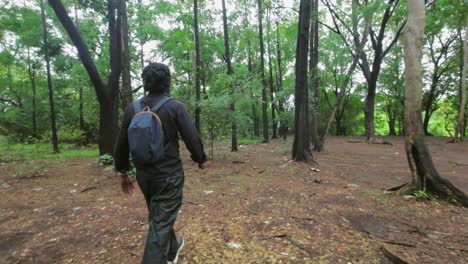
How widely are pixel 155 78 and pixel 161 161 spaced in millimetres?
723

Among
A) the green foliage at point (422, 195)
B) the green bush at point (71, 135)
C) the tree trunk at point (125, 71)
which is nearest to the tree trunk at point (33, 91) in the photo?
the green bush at point (71, 135)

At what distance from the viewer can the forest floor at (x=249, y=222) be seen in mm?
2725

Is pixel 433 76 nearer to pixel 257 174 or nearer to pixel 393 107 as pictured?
pixel 393 107

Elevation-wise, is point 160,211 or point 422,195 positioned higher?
point 160,211

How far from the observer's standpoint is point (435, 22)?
15320 millimetres

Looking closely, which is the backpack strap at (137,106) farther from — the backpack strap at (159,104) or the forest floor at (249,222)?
the forest floor at (249,222)

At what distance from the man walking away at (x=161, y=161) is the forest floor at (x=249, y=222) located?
67 cm

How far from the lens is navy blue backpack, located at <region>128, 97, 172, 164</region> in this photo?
78.2 inches

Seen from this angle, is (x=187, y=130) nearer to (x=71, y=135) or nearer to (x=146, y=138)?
(x=146, y=138)

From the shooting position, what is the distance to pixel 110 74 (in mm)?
7723

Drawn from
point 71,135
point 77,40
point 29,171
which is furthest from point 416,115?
point 71,135

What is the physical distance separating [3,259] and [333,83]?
90.1 feet

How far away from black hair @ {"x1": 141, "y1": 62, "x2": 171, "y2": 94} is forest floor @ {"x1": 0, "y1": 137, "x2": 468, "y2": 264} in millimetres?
1742

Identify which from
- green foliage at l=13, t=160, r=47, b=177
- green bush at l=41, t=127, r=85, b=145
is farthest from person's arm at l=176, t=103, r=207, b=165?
green bush at l=41, t=127, r=85, b=145
